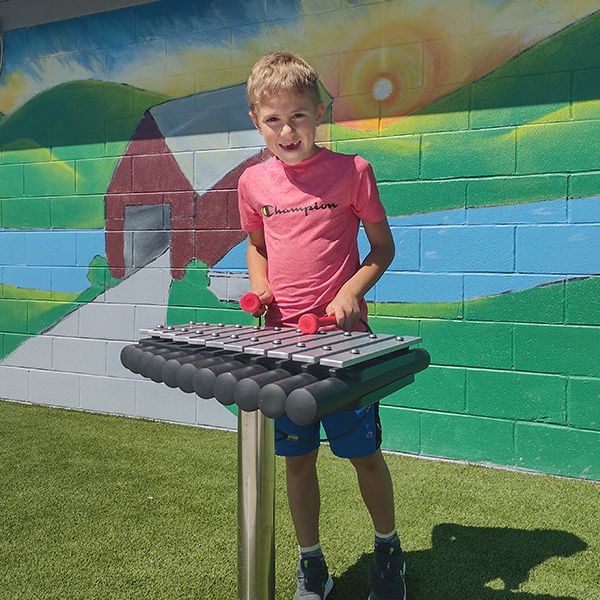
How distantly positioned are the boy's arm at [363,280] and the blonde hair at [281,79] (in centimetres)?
44

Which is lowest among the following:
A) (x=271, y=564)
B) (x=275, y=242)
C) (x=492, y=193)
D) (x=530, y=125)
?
(x=271, y=564)

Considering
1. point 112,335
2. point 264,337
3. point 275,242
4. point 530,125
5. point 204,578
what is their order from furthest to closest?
point 112,335 → point 530,125 → point 204,578 → point 275,242 → point 264,337

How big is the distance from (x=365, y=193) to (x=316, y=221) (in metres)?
0.17

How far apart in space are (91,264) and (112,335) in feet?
1.61

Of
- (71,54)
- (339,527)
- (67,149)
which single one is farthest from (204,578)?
(71,54)

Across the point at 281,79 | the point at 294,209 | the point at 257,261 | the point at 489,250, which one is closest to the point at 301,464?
the point at 257,261

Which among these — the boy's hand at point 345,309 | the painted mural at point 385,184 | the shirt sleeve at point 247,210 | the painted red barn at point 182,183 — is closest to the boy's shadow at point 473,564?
the painted mural at point 385,184

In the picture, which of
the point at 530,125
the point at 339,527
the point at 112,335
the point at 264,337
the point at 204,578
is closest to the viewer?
the point at 264,337

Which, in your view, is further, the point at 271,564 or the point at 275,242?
the point at 275,242

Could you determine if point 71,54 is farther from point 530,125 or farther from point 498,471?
point 498,471

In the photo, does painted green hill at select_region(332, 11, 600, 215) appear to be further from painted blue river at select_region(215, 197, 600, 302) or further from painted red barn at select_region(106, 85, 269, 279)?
painted red barn at select_region(106, 85, 269, 279)

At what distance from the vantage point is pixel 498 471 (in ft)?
11.5

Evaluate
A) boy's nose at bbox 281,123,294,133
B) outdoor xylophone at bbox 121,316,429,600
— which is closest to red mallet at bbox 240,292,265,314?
outdoor xylophone at bbox 121,316,429,600

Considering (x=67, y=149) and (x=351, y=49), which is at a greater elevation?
(x=351, y=49)
